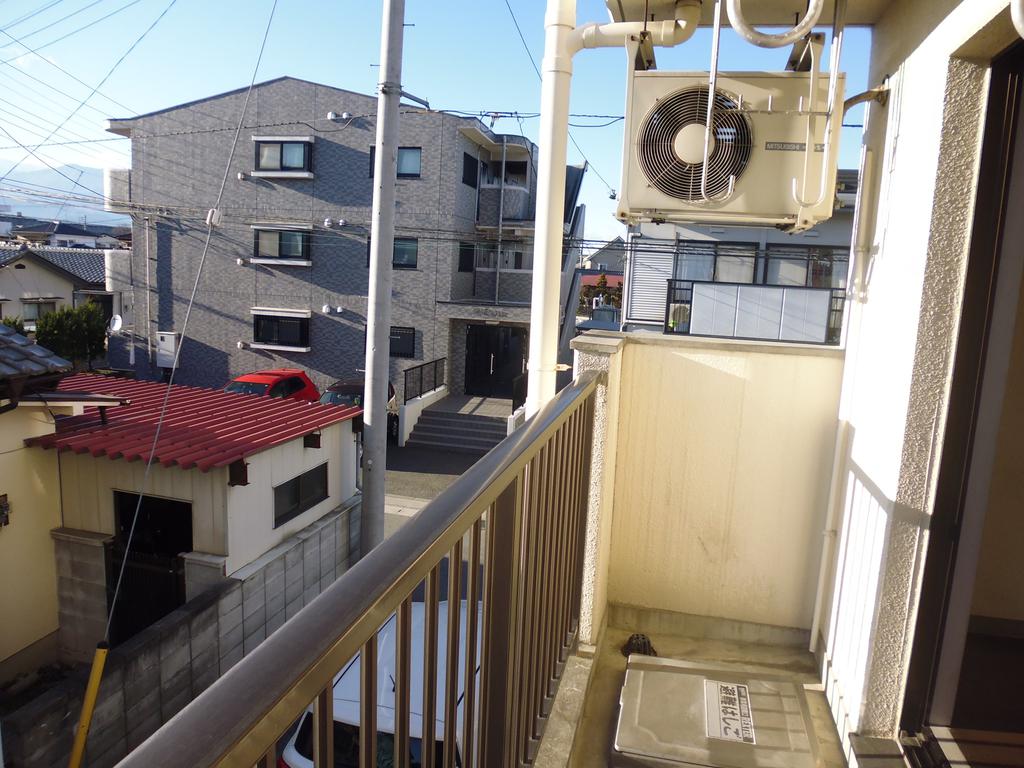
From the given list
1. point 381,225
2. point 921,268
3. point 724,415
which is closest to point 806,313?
point 381,225

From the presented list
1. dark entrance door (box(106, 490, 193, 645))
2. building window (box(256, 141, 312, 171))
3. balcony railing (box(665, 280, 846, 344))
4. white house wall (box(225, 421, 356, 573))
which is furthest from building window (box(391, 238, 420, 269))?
dark entrance door (box(106, 490, 193, 645))

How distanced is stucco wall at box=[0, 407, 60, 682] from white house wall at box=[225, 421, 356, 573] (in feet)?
4.97

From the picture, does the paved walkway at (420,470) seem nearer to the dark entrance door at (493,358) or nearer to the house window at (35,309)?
the dark entrance door at (493,358)

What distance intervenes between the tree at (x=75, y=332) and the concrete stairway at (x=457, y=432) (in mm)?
7792

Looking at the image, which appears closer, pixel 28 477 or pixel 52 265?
pixel 28 477

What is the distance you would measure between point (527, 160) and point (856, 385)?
14.2 metres

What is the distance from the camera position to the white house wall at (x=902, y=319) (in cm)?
148

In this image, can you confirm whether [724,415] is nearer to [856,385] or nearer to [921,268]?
[856,385]

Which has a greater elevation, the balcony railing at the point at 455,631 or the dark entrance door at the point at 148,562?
the balcony railing at the point at 455,631

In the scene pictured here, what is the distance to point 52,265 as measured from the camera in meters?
15.8

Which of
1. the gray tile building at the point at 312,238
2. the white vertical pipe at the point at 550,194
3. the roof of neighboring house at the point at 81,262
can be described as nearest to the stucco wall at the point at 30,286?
the roof of neighboring house at the point at 81,262

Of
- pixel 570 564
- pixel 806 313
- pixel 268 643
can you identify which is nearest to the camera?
pixel 268 643

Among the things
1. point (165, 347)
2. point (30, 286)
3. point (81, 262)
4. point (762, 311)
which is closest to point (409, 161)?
point (165, 347)

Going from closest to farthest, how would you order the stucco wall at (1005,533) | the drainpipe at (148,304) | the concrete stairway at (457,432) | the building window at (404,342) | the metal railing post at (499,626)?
the metal railing post at (499,626) → the stucco wall at (1005,533) → the concrete stairway at (457,432) → the building window at (404,342) → the drainpipe at (148,304)
